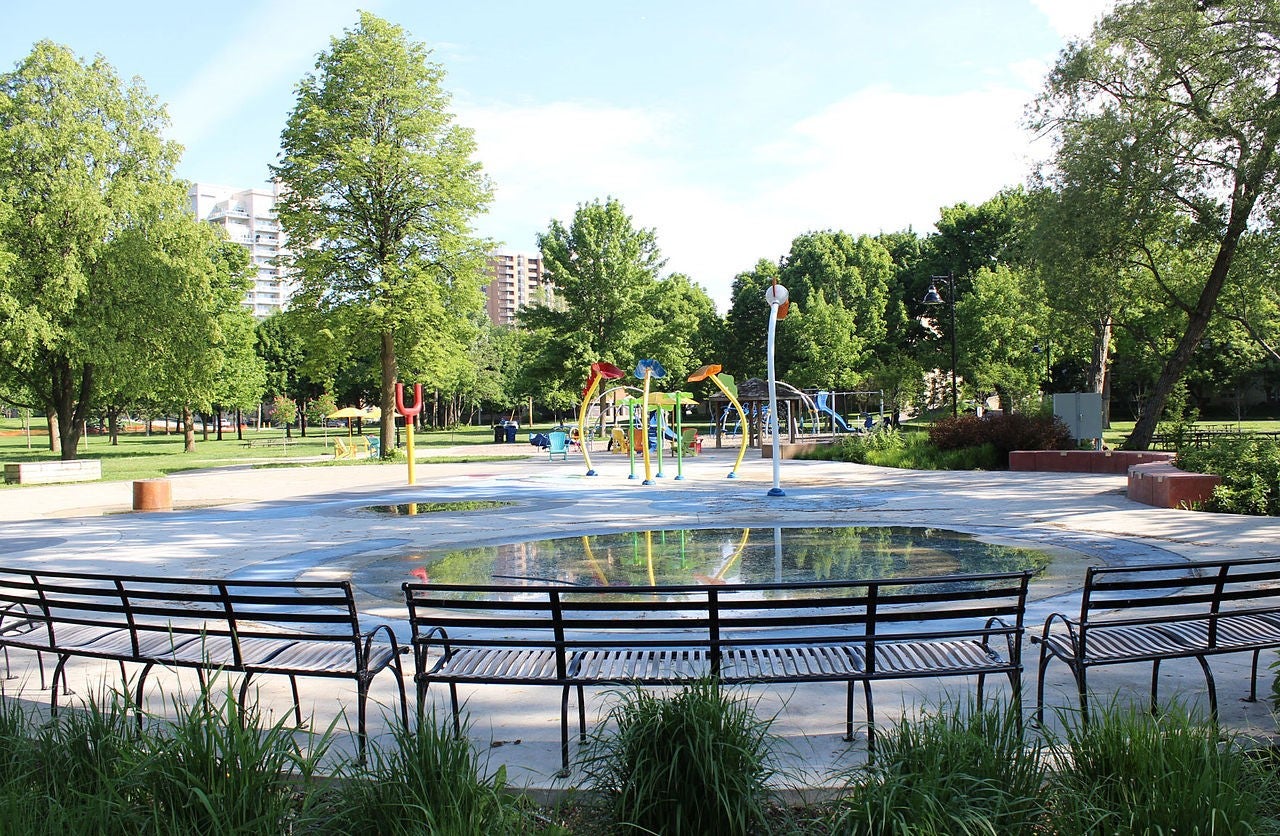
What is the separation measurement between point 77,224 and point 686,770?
3603 cm

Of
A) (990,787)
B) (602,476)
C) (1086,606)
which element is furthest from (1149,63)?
(990,787)

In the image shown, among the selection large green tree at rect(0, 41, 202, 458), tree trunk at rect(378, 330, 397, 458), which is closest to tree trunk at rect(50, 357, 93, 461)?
large green tree at rect(0, 41, 202, 458)

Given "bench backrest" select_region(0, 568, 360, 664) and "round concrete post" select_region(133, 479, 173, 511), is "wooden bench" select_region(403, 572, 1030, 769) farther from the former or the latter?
"round concrete post" select_region(133, 479, 173, 511)

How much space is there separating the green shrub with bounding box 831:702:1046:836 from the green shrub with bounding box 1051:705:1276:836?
0.43 feet

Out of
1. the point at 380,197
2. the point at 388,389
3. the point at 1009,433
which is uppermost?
the point at 380,197

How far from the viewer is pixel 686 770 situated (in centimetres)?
349

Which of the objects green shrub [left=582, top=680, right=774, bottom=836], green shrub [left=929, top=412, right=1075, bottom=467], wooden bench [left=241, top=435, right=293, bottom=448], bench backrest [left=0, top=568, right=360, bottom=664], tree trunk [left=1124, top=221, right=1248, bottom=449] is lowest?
wooden bench [left=241, top=435, right=293, bottom=448]

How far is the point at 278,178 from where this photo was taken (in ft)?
123

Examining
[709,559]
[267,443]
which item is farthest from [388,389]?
[709,559]

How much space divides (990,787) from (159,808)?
2.90m

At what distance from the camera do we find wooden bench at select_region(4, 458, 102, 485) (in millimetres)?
26688

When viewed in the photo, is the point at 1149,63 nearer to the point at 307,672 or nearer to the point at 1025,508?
the point at 1025,508

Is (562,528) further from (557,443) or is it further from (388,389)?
(388,389)

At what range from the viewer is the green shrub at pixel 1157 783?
2.98 metres
